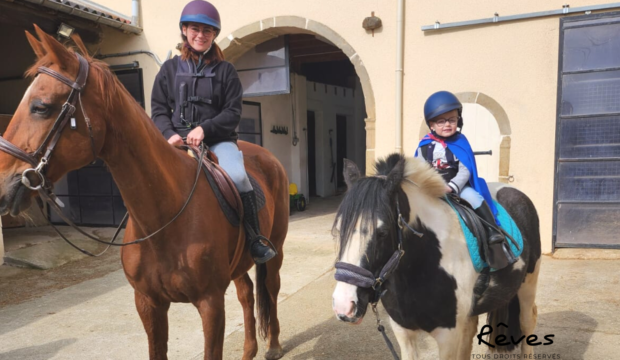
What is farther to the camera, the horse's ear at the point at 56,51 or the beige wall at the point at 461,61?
the beige wall at the point at 461,61

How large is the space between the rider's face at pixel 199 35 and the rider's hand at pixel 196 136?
524 mm

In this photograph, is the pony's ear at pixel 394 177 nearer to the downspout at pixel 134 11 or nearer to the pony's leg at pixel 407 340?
the pony's leg at pixel 407 340

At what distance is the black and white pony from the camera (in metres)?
1.57

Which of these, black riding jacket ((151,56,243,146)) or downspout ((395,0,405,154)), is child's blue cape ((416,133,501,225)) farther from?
downspout ((395,0,405,154))

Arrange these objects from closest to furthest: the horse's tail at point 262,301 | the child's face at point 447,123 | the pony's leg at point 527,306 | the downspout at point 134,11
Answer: the child's face at point 447,123
the pony's leg at point 527,306
the horse's tail at point 262,301
the downspout at point 134,11

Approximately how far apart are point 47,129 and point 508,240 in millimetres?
2326

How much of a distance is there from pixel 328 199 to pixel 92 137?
1078 centimetres

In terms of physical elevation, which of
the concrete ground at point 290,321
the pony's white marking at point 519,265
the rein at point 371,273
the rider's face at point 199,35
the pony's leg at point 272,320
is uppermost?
the rider's face at point 199,35

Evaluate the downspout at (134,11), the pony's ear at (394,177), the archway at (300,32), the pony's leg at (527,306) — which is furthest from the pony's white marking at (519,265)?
the downspout at (134,11)

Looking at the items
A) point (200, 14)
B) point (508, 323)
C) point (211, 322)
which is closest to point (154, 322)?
point (211, 322)

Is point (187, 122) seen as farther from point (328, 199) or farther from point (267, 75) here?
point (328, 199)

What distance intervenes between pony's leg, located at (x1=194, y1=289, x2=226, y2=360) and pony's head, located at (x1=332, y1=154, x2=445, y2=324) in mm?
735

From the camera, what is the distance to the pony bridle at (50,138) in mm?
1351

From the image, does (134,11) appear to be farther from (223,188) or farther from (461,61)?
(223,188)
